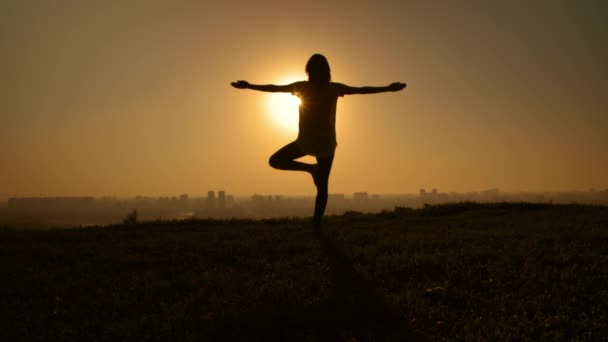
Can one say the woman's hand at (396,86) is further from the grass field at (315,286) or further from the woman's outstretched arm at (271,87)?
the grass field at (315,286)

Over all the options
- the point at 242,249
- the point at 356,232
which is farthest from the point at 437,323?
the point at 356,232

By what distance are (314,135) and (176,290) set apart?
501cm

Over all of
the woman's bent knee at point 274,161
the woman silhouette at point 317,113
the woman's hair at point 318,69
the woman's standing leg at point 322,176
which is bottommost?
the woman's standing leg at point 322,176

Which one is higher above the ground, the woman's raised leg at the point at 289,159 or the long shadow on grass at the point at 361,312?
the woman's raised leg at the point at 289,159

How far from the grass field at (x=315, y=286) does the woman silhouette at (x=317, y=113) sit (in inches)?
72.7

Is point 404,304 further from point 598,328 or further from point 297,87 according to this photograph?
point 297,87

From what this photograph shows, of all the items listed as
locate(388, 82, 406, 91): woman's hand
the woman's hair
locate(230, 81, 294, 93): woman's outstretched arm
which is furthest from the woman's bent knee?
locate(388, 82, 406, 91): woman's hand

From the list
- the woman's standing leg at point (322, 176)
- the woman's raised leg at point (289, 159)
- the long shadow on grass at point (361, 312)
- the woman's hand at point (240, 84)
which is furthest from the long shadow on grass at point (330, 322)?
the woman's hand at point (240, 84)

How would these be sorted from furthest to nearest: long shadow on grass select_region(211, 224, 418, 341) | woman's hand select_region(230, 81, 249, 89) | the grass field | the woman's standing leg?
the woman's standing leg, woman's hand select_region(230, 81, 249, 89), the grass field, long shadow on grass select_region(211, 224, 418, 341)

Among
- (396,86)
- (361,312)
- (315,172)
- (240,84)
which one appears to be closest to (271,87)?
(240,84)

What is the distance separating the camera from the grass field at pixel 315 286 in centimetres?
350

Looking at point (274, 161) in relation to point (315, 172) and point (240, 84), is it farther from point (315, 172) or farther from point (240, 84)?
point (240, 84)

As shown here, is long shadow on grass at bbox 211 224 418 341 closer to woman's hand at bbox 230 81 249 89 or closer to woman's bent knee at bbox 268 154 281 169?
woman's bent knee at bbox 268 154 281 169

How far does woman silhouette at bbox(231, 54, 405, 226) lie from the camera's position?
8609 millimetres
